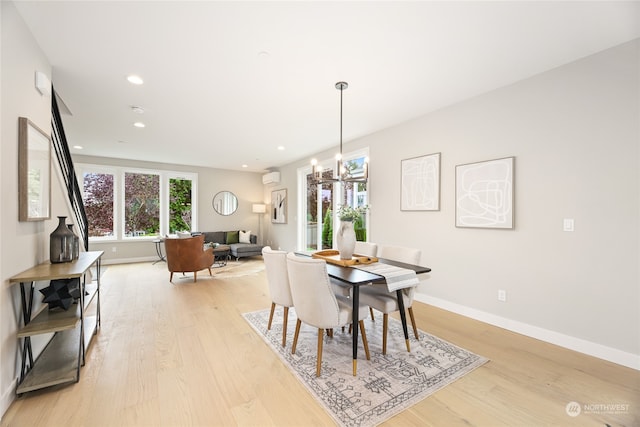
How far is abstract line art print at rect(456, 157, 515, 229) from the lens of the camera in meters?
2.86

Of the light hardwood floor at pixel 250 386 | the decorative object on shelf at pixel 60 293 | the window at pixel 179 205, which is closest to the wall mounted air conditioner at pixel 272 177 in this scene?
the window at pixel 179 205

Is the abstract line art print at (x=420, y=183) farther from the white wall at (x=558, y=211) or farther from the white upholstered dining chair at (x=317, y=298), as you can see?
the white upholstered dining chair at (x=317, y=298)

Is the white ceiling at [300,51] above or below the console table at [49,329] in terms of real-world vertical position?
above

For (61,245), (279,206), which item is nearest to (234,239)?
(279,206)

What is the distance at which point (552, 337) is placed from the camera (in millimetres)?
2566

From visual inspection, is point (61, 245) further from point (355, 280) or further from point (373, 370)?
point (373, 370)

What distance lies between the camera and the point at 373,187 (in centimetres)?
448

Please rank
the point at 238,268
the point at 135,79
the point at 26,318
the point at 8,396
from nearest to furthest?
the point at 8,396 < the point at 26,318 < the point at 135,79 < the point at 238,268

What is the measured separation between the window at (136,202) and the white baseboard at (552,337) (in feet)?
22.0

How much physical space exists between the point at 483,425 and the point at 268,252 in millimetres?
1941

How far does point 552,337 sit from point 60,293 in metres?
4.26

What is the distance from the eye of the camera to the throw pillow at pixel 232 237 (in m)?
7.50

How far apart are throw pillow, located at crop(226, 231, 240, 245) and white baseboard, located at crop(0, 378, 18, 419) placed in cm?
572

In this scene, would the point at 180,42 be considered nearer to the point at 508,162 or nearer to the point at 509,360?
the point at 508,162
